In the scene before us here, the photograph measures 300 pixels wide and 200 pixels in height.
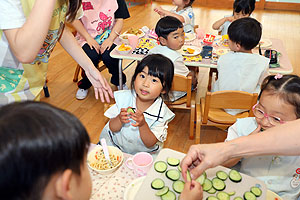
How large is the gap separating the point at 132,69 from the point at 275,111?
272 cm

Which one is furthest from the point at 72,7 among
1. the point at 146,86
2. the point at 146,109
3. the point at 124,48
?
the point at 124,48

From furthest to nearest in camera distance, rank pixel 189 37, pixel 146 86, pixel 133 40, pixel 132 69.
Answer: pixel 132 69, pixel 189 37, pixel 133 40, pixel 146 86

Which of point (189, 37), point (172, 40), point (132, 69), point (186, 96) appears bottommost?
point (132, 69)

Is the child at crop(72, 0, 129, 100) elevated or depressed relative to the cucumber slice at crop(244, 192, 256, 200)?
depressed

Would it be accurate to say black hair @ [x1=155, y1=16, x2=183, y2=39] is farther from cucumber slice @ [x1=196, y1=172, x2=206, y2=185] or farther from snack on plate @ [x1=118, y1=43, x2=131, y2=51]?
cucumber slice @ [x1=196, y1=172, x2=206, y2=185]

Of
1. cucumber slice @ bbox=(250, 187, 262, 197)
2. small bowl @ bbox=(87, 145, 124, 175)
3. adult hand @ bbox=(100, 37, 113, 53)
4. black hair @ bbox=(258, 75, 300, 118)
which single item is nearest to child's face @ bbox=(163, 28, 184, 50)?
adult hand @ bbox=(100, 37, 113, 53)

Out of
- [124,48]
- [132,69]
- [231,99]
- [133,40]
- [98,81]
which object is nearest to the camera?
[98,81]

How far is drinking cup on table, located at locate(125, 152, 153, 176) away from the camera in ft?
3.84

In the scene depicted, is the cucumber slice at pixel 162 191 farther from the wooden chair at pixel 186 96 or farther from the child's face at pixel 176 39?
the child's face at pixel 176 39

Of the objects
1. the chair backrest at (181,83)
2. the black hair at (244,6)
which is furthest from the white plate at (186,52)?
the black hair at (244,6)

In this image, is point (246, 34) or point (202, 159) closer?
point (202, 159)

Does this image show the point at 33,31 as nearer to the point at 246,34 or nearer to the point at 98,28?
the point at 246,34

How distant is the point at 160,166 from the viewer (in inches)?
42.8

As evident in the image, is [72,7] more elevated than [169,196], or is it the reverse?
[72,7]
